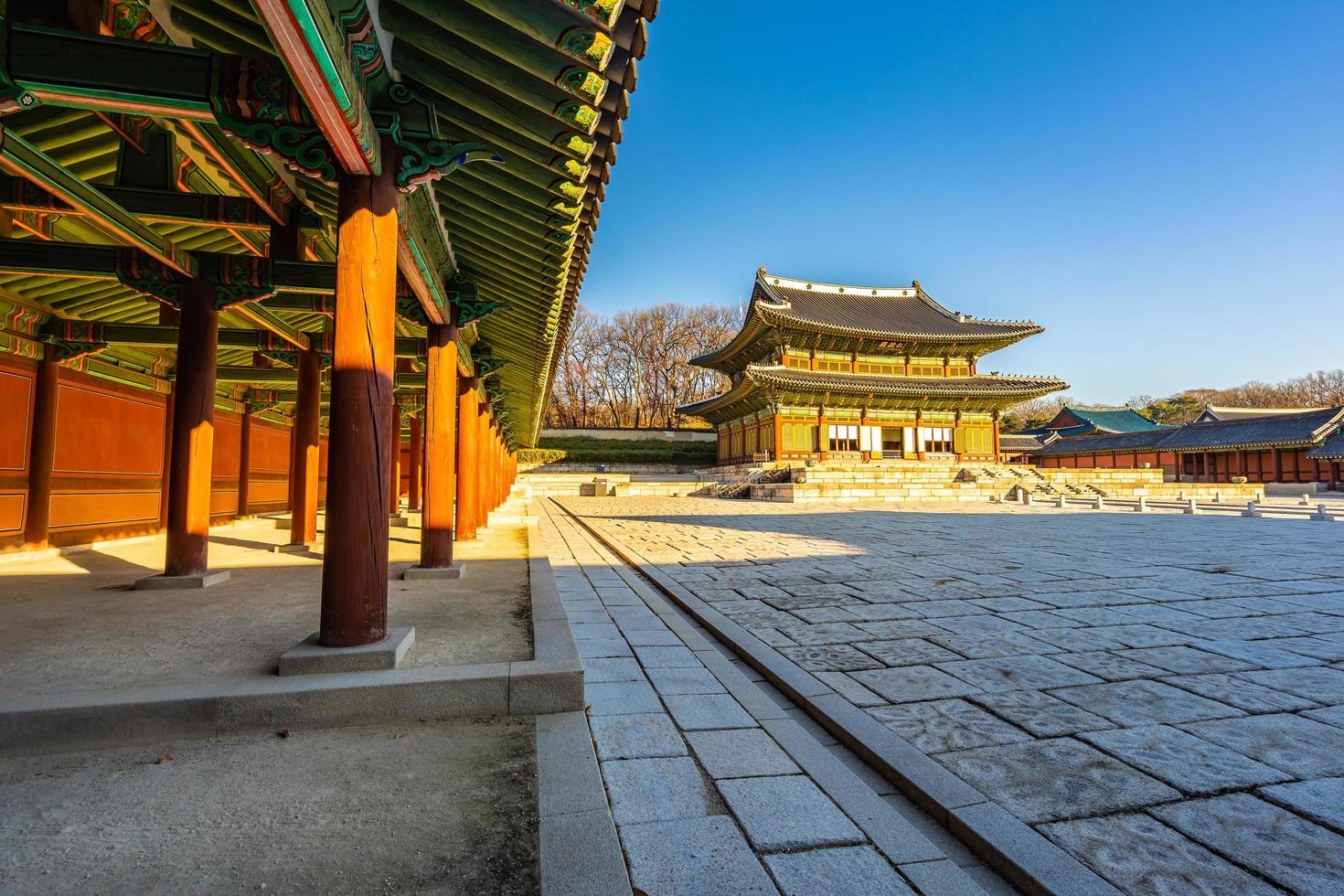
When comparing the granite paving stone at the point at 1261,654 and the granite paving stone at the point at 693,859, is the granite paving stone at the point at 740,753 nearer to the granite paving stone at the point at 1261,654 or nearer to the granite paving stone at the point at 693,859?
the granite paving stone at the point at 693,859

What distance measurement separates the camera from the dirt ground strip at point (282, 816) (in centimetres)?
180

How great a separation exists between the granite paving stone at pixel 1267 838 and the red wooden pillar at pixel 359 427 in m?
3.48

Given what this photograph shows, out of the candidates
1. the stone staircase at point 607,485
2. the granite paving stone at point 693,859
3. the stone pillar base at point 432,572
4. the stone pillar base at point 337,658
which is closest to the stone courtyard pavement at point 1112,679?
the granite paving stone at point 693,859

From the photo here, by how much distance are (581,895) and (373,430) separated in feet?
8.12

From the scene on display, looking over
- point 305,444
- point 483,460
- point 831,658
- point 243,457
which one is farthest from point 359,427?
point 243,457

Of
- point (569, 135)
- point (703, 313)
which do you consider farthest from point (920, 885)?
point (703, 313)

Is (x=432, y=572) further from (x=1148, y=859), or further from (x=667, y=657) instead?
(x=1148, y=859)

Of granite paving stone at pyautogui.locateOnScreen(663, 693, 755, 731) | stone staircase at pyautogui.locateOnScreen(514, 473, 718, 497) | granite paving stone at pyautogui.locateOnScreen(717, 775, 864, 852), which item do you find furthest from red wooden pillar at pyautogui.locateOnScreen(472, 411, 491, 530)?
stone staircase at pyautogui.locateOnScreen(514, 473, 718, 497)

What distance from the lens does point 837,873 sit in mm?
1867

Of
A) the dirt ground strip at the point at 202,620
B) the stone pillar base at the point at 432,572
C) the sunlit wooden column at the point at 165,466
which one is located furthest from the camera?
the sunlit wooden column at the point at 165,466

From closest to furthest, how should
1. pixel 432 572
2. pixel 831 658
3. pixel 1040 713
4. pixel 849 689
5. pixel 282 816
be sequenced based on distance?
pixel 282 816, pixel 1040 713, pixel 849 689, pixel 831 658, pixel 432 572

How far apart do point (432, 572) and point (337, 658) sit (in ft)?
9.80

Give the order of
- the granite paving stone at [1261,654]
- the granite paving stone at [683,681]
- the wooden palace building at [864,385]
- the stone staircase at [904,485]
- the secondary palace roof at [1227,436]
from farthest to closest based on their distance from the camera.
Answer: the secondary palace roof at [1227,436] < the wooden palace building at [864,385] < the stone staircase at [904,485] < the granite paving stone at [1261,654] < the granite paving stone at [683,681]

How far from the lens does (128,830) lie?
2035 millimetres
